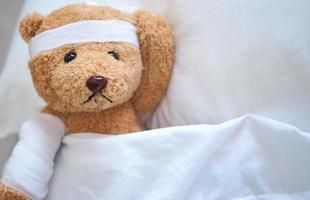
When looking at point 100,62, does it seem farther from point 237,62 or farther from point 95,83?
point 237,62

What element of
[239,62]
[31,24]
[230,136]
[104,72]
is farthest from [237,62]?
[31,24]

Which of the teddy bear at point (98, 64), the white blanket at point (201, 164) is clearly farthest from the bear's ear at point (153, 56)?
the white blanket at point (201, 164)

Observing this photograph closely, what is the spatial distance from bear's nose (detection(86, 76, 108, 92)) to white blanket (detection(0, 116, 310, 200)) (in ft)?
0.35

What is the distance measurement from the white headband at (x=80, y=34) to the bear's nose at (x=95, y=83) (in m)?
0.08

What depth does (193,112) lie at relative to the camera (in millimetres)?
633

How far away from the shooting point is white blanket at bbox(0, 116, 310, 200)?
0.54 m

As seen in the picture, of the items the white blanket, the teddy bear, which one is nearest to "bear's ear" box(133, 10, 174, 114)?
the teddy bear

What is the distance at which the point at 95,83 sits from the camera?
51 centimetres

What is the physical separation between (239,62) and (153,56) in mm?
160

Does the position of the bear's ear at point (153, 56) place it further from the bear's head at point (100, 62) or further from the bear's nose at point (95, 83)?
the bear's nose at point (95, 83)

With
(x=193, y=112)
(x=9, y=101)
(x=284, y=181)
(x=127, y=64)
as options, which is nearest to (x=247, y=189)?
(x=284, y=181)

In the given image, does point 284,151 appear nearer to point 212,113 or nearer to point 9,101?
point 212,113

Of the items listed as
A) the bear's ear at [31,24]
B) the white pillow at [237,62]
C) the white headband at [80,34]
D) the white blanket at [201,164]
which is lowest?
the white blanket at [201,164]

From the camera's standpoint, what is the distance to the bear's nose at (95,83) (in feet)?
1.68
